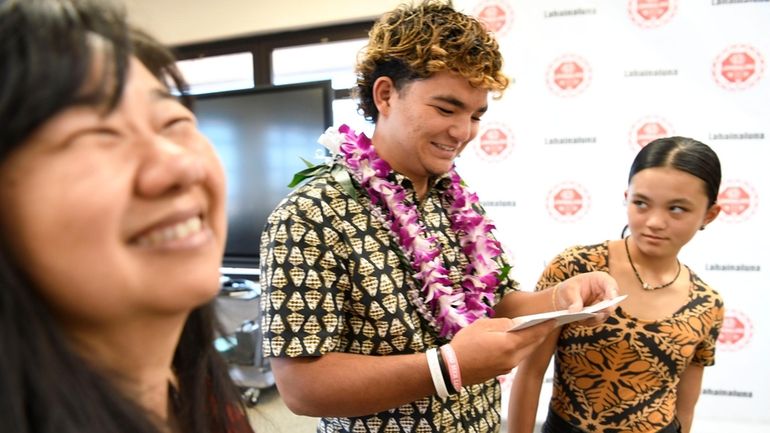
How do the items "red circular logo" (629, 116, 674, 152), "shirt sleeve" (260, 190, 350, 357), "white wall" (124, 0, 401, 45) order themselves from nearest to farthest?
"shirt sleeve" (260, 190, 350, 357) < "red circular logo" (629, 116, 674, 152) < "white wall" (124, 0, 401, 45)

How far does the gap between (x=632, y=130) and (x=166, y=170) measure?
245 centimetres

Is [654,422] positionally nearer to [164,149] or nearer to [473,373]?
[473,373]

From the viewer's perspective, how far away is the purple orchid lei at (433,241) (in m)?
1.10

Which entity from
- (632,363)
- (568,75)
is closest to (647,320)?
(632,363)

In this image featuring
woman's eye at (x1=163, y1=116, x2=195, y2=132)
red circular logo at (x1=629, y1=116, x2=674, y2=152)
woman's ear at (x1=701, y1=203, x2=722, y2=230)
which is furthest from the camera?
red circular logo at (x1=629, y1=116, x2=674, y2=152)

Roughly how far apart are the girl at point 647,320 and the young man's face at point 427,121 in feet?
1.74

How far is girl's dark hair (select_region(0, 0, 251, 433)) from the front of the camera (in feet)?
1.24

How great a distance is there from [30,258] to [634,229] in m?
1.43

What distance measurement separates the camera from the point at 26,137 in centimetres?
39

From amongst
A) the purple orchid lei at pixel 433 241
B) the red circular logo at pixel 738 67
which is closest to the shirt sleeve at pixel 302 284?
the purple orchid lei at pixel 433 241

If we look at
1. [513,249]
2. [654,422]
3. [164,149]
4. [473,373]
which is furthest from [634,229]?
[164,149]

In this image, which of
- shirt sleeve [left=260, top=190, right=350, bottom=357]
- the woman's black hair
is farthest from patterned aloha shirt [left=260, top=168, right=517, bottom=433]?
the woman's black hair

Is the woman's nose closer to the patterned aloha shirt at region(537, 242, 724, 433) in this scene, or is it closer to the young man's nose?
the young man's nose

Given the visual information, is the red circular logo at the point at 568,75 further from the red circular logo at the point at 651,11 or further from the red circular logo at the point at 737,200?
the red circular logo at the point at 737,200
